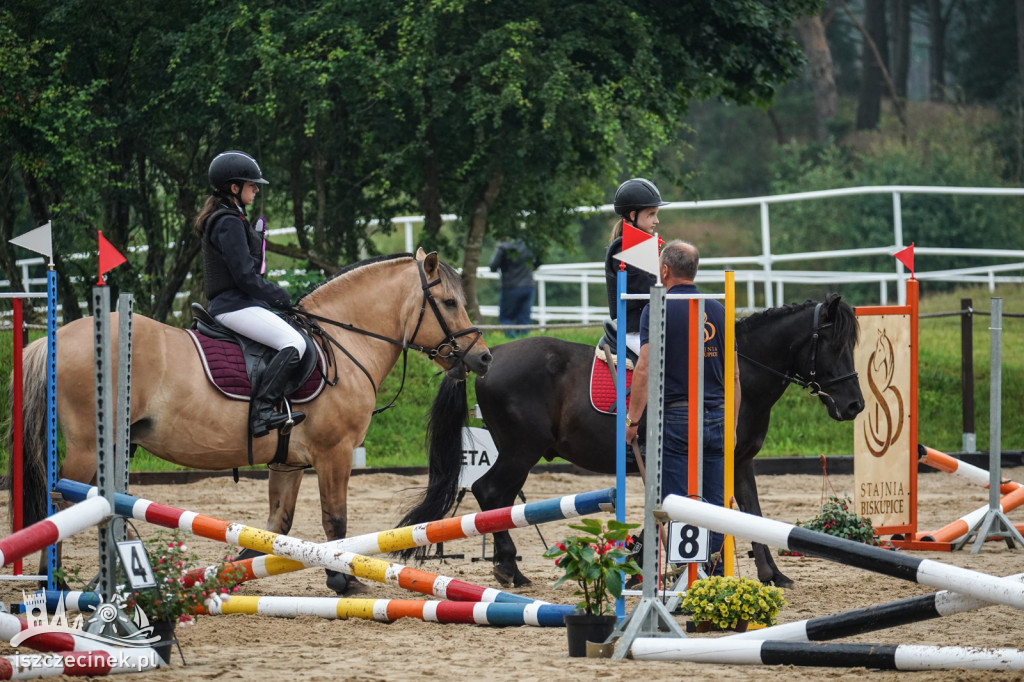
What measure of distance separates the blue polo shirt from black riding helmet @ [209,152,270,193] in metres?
2.47

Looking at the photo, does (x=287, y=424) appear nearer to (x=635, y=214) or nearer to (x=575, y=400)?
(x=575, y=400)

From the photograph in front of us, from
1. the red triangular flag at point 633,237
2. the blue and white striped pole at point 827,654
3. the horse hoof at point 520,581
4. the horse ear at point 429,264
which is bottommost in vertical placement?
the horse hoof at point 520,581

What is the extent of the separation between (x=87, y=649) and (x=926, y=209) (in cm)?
2108

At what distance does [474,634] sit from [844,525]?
3.16 meters

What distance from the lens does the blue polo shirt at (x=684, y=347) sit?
→ 592 cm

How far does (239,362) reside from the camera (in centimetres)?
684

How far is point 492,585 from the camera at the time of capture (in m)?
7.18

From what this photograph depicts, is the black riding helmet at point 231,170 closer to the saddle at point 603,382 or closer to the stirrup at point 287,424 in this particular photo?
the stirrup at point 287,424

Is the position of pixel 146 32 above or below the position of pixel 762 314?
above

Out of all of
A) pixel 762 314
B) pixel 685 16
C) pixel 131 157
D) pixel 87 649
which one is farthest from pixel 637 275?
pixel 131 157

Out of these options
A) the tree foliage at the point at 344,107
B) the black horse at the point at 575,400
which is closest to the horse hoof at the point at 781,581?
the black horse at the point at 575,400

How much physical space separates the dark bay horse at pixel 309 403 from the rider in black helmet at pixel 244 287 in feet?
0.65

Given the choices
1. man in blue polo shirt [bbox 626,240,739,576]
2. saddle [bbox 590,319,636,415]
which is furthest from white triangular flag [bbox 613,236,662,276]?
saddle [bbox 590,319,636,415]

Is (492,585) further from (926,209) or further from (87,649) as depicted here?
(926,209)
